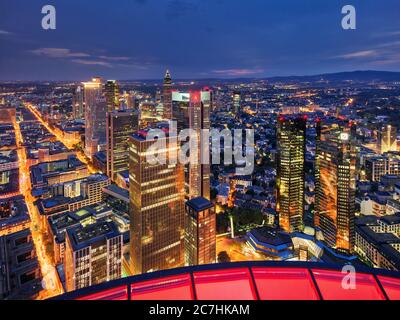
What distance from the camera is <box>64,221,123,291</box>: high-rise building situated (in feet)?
25.1

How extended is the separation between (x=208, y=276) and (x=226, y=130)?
21613mm

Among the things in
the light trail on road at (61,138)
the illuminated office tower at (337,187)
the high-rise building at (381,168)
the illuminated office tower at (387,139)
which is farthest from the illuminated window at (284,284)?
the illuminated office tower at (387,139)

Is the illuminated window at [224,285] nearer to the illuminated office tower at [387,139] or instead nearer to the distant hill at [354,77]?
the illuminated office tower at [387,139]

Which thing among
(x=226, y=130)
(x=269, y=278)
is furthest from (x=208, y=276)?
(x=226, y=130)

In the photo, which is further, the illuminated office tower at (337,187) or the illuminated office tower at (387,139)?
the illuminated office tower at (387,139)

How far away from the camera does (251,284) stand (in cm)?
169

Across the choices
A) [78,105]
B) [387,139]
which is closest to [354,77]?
[387,139]

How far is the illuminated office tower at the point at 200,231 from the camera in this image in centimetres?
890

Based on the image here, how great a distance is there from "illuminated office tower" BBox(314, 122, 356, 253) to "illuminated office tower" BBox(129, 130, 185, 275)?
5.32m

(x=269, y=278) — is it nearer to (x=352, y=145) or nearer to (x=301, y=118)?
(x=352, y=145)

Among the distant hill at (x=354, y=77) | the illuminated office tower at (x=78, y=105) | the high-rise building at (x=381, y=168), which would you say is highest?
the distant hill at (x=354, y=77)

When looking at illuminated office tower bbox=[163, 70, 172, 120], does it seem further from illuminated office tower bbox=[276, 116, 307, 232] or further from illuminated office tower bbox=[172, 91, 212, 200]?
illuminated office tower bbox=[276, 116, 307, 232]

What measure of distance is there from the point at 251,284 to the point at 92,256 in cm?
702

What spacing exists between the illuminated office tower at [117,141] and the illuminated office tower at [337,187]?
34.1 feet
